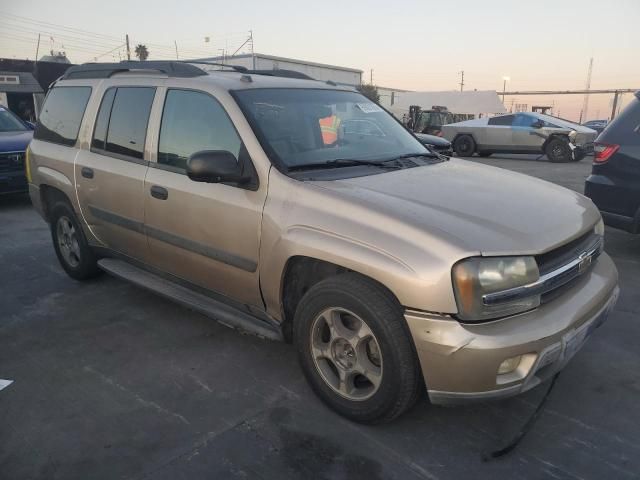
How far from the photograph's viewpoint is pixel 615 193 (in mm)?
5129

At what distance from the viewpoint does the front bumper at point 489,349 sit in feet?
7.25

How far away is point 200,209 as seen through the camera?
126 inches

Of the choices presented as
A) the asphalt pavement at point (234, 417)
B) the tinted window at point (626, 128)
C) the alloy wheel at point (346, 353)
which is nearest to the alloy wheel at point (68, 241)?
the asphalt pavement at point (234, 417)

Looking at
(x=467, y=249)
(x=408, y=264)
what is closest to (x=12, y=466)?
(x=408, y=264)

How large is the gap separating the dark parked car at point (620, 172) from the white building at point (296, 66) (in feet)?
78.5

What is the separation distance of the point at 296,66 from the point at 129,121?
3723 cm

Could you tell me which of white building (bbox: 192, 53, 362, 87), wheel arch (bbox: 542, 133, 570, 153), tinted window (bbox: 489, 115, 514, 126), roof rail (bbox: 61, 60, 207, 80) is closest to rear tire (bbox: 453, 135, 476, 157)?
tinted window (bbox: 489, 115, 514, 126)

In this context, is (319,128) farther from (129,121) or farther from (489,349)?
(489,349)

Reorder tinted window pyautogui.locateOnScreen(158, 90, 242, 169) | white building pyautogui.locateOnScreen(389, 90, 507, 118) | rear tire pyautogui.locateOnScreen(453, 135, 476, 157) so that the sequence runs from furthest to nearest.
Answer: white building pyautogui.locateOnScreen(389, 90, 507, 118)
rear tire pyautogui.locateOnScreen(453, 135, 476, 157)
tinted window pyautogui.locateOnScreen(158, 90, 242, 169)

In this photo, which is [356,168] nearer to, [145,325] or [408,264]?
[408,264]

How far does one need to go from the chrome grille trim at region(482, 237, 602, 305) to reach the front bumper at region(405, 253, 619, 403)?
0.32 feet

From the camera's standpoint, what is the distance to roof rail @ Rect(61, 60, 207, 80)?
3586mm

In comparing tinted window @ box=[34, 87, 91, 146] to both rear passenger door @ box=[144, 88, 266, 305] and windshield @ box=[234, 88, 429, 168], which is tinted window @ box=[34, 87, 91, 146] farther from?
windshield @ box=[234, 88, 429, 168]

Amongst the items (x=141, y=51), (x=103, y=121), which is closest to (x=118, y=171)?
(x=103, y=121)
